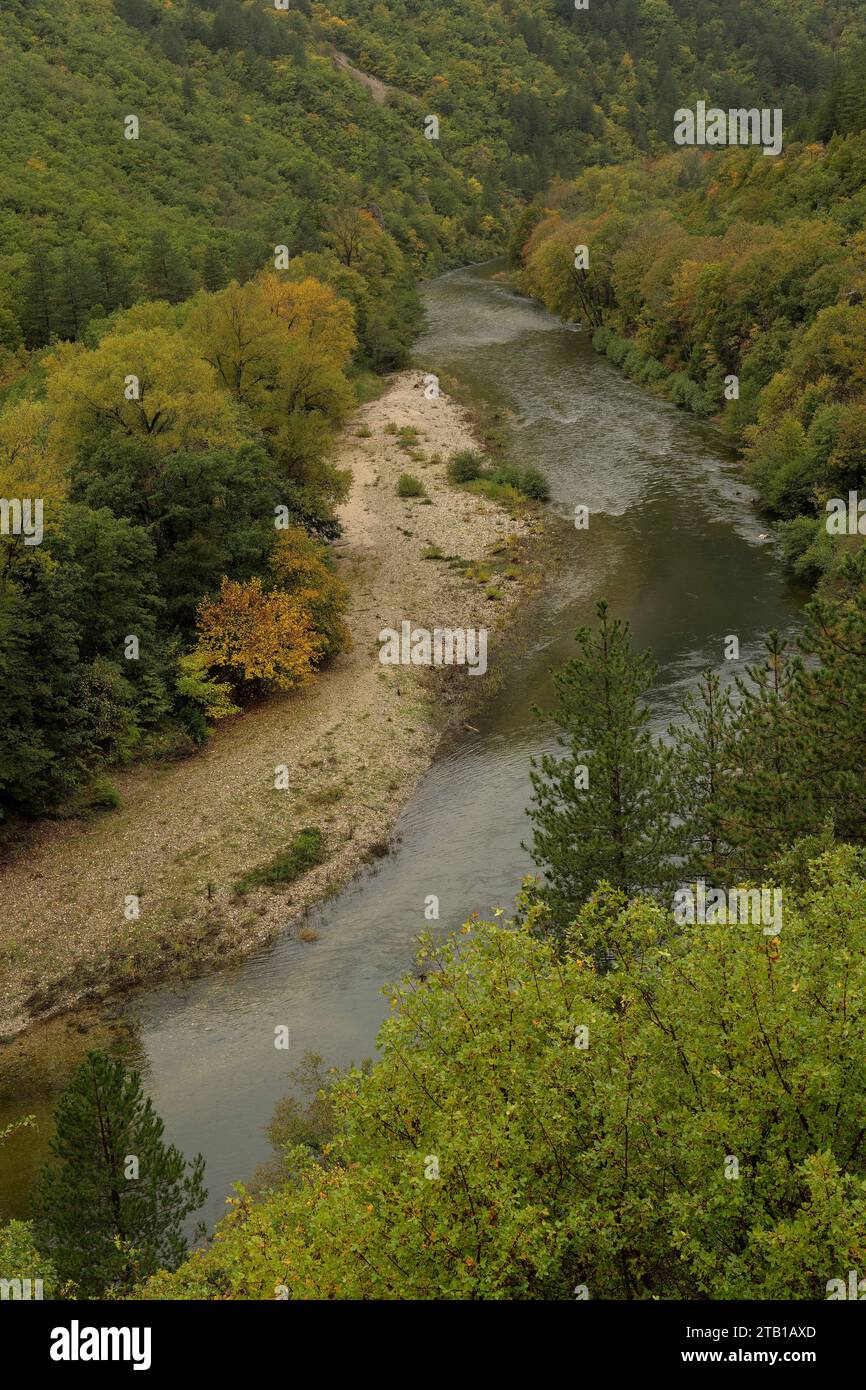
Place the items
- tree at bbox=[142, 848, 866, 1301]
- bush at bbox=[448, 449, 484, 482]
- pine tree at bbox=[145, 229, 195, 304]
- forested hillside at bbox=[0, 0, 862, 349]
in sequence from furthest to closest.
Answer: forested hillside at bbox=[0, 0, 862, 349] → pine tree at bbox=[145, 229, 195, 304] → bush at bbox=[448, 449, 484, 482] → tree at bbox=[142, 848, 866, 1301]

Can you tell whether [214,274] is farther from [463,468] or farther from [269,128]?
[269,128]

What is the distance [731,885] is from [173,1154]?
12319 millimetres

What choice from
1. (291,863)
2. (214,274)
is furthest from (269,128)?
(291,863)

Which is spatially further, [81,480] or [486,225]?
[486,225]

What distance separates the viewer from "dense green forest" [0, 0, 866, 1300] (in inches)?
524

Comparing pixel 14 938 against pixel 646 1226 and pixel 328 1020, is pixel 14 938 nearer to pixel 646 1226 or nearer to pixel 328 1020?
pixel 328 1020

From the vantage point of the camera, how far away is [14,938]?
31.7 m

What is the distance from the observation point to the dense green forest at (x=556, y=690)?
1332 centimetres

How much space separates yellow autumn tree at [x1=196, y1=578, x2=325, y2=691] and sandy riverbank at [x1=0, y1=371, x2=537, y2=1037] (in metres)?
1.54

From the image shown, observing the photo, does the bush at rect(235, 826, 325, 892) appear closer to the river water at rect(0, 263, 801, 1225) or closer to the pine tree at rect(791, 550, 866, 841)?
the river water at rect(0, 263, 801, 1225)

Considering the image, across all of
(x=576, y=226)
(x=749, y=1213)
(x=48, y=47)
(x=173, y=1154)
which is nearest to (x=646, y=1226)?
(x=749, y=1213)

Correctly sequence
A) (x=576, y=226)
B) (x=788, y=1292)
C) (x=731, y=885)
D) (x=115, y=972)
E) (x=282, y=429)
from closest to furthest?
1. (x=788, y=1292)
2. (x=731, y=885)
3. (x=115, y=972)
4. (x=282, y=429)
5. (x=576, y=226)

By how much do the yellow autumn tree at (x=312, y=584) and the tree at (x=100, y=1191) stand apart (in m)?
28.3

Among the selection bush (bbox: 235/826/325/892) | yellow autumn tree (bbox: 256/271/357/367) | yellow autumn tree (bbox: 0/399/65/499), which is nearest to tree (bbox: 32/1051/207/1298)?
bush (bbox: 235/826/325/892)
